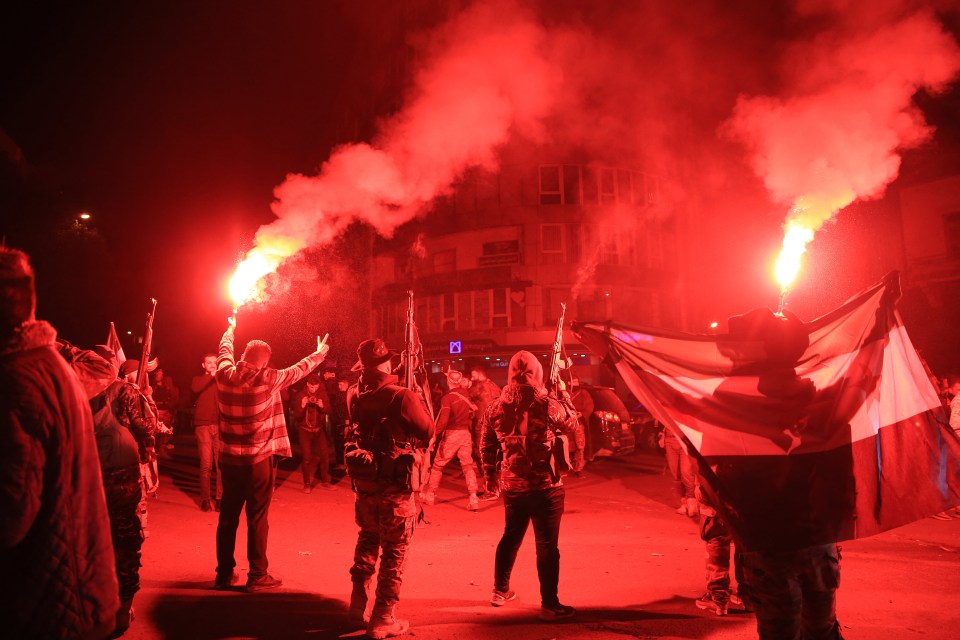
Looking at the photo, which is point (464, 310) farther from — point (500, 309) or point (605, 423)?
point (605, 423)

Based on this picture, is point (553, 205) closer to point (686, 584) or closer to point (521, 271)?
point (521, 271)

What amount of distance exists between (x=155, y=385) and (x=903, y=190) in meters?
27.8

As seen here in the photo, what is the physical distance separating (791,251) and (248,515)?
18.6 feet

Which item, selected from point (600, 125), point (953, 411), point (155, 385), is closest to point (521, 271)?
point (600, 125)

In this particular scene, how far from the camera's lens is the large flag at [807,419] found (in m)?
3.26

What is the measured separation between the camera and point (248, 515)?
541cm

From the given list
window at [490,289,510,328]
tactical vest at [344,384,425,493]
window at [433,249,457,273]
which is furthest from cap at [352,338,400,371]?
window at [433,249,457,273]

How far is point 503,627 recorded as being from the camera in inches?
178

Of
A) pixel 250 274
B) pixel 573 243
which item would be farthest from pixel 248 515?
pixel 573 243

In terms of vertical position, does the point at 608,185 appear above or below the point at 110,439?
above

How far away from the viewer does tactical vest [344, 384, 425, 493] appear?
4.43m

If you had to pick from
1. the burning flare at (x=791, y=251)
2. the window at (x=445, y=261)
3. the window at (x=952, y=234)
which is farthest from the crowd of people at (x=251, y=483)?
the window at (x=445, y=261)

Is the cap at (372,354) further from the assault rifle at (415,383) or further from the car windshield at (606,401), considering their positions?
the car windshield at (606,401)

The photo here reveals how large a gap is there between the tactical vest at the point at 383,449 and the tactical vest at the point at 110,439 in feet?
5.17
